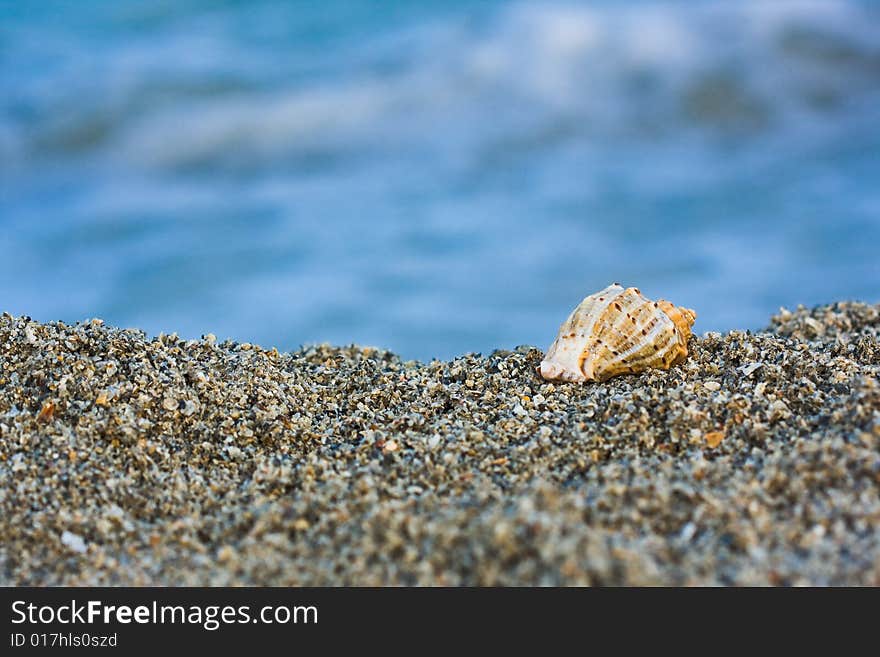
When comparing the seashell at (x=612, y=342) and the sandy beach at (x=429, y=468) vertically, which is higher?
the seashell at (x=612, y=342)

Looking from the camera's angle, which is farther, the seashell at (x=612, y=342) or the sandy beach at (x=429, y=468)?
the seashell at (x=612, y=342)

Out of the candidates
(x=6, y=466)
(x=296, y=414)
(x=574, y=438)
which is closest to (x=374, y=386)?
(x=296, y=414)

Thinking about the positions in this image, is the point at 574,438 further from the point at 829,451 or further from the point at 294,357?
the point at 294,357

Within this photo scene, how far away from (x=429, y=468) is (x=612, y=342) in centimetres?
157

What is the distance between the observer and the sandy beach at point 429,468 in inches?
109

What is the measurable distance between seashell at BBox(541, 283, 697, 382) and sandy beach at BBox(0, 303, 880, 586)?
0.10 meters

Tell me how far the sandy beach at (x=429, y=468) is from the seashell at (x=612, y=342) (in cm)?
10

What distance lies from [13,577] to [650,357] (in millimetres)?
3154

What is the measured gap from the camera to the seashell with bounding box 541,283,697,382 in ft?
15.5

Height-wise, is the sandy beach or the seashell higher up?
the seashell

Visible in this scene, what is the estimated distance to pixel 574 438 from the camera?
381 centimetres

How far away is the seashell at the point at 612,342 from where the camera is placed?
15.5 feet
